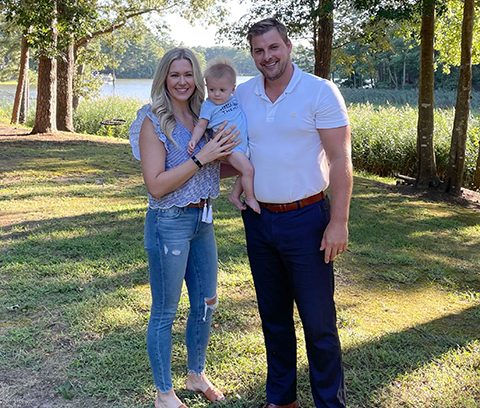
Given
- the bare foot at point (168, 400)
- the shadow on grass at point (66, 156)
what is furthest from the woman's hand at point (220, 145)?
the shadow on grass at point (66, 156)

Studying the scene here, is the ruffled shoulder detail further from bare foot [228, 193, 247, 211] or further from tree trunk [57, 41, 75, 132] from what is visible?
tree trunk [57, 41, 75, 132]

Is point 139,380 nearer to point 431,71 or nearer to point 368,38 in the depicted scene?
point 431,71

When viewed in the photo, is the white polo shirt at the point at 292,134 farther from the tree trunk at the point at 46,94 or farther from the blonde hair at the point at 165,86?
the tree trunk at the point at 46,94

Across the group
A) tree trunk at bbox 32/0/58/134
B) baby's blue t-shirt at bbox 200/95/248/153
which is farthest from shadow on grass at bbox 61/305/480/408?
tree trunk at bbox 32/0/58/134

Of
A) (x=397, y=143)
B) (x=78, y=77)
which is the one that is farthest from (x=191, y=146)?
(x=78, y=77)

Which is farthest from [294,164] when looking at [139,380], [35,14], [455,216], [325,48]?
[325,48]

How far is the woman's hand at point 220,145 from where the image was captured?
2.29 meters

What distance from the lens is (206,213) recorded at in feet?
8.05

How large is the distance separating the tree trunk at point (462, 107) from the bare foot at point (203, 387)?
725cm

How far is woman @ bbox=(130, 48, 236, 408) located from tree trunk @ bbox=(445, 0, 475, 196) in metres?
7.38

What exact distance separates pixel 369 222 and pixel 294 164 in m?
4.85

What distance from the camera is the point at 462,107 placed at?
8.79 meters

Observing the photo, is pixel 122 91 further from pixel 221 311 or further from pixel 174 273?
pixel 174 273

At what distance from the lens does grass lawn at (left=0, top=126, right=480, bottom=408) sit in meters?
2.91
